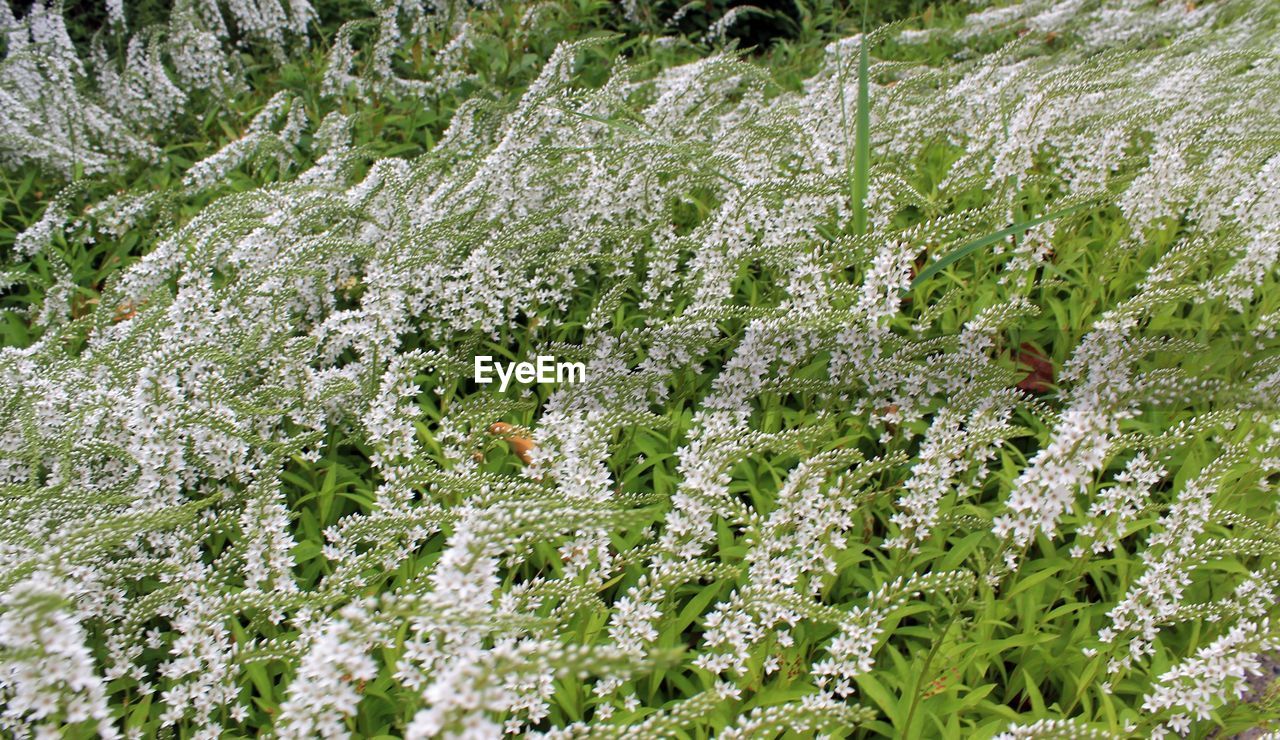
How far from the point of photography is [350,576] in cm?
231

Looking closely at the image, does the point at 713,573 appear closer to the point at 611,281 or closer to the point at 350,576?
the point at 350,576

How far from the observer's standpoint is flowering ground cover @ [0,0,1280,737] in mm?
2260

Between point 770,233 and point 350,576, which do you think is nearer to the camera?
point 350,576

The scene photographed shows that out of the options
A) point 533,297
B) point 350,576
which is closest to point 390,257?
point 533,297

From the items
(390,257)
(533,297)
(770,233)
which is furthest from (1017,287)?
(390,257)

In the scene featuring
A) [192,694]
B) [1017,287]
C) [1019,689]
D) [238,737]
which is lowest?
[1019,689]

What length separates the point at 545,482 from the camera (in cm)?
308

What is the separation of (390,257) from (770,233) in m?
1.65

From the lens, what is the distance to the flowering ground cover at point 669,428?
7.41ft

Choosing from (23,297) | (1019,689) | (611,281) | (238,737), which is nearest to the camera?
(238,737)

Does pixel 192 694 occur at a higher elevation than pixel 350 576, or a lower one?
lower

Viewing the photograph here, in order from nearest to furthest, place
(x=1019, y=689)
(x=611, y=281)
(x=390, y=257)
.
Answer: (x=1019, y=689) → (x=390, y=257) → (x=611, y=281)

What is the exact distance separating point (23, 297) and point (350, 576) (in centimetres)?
354

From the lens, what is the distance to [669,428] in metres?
3.46
